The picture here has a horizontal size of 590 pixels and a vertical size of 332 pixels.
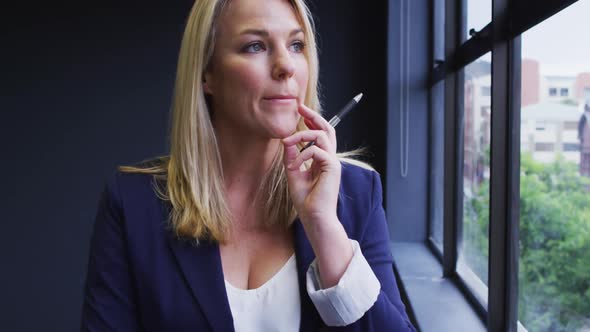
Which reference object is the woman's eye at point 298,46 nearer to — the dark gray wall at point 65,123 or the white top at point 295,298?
the white top at point 295,298

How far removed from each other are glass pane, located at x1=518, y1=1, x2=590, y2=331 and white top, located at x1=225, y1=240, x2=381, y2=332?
1.79ft

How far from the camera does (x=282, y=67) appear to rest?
3.70 ft

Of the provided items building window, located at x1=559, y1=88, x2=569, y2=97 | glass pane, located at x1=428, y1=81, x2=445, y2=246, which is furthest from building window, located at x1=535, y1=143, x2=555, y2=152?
glass pane, located at x1=428, y1=81, x2=445, y2=246

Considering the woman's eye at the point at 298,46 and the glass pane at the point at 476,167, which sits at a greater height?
the woman's eye at the point at 298,46

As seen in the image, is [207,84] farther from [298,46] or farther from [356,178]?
[356,178]

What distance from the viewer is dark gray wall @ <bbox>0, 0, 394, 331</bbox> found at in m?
3.81

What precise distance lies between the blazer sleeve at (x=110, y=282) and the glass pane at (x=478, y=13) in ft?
4.70

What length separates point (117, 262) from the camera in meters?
1.14

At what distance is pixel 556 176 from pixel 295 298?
775mm

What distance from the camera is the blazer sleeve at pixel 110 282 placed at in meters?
1.11

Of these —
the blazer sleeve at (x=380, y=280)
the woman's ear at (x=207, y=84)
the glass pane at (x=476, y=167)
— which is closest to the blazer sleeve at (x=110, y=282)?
the woman's ear at (x=207, y=84)

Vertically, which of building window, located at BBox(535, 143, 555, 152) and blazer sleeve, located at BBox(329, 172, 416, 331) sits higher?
building window, located at BBox(535, 143, 555, 152)

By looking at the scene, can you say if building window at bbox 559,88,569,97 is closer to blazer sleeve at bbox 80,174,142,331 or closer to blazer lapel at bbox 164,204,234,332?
blazer lapel at bbox 164,204,234,332

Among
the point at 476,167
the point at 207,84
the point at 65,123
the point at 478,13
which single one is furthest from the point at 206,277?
the point at 65,123
